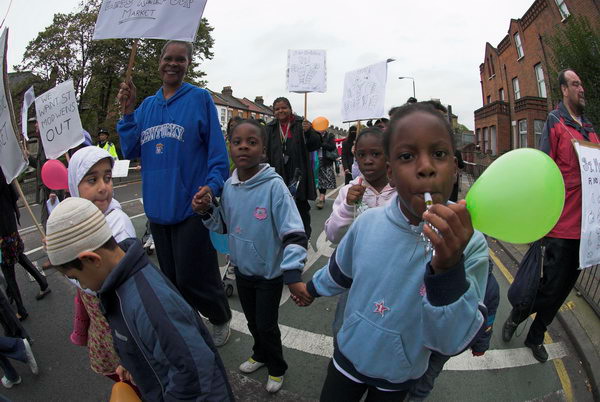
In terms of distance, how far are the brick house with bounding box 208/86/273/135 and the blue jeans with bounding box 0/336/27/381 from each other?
36.9 metres

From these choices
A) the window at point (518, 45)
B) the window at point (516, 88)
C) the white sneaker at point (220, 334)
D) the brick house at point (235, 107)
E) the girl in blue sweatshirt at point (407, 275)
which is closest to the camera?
the girl in blue sweatshirt at point (407, 275)

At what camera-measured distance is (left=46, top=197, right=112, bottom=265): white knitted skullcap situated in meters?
1.33

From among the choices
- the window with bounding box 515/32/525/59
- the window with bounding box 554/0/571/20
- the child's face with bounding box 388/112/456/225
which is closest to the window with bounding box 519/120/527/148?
the window with bounding box 515/32/525/59

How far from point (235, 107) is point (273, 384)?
1816 inches

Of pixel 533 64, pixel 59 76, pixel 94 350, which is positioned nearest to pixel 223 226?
pixel 94 350

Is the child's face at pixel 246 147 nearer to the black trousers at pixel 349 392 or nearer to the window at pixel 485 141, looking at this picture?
the black trousers at pixel 349 392

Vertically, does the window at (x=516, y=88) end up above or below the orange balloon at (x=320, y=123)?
above

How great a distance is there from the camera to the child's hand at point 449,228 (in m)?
0.85

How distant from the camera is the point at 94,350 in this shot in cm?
219

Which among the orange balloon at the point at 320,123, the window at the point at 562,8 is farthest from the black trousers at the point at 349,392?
the window at the point at 562,8

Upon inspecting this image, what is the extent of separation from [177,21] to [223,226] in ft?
5.18

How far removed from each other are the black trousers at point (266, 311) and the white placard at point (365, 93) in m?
3.58

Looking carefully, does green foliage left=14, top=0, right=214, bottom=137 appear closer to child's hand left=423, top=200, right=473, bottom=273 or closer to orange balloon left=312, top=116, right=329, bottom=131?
orange balloon left=312, top=116, right=329, bottom=131

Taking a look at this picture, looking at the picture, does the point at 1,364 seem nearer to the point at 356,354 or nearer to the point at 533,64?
the point at 356,354
